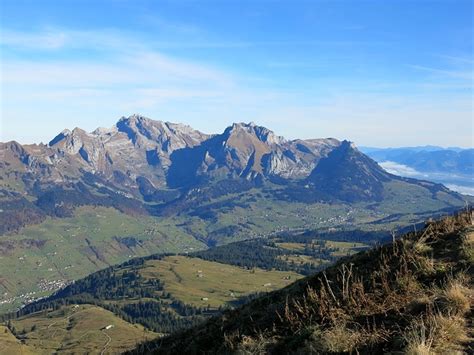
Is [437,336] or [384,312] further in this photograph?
[384,312]

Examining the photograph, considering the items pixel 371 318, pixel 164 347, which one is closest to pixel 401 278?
pixel 371 318

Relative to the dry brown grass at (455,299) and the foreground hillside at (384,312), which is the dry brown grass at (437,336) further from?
the dry brown grass at (455,299)

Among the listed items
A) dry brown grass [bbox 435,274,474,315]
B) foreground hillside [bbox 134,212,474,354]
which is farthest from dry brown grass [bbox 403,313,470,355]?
dry brown grass [bbox 435,274,474,315]

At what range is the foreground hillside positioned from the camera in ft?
38.1

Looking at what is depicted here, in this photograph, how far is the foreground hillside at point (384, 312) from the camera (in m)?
11.6

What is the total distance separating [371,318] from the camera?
13477 millimetres

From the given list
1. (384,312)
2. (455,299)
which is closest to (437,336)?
(455,299)

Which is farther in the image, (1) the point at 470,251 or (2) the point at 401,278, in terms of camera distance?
(1) the point at 470,251

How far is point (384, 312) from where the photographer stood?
44.5 feet

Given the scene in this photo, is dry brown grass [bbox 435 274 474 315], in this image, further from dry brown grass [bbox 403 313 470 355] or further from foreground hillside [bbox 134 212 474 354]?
dry brown grass [bbox 403 313 470 355]

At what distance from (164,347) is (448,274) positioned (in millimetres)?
12775

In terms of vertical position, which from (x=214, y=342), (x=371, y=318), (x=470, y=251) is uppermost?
(x=470, y=251)

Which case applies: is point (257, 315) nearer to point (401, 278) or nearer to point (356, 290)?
point (356, 290)

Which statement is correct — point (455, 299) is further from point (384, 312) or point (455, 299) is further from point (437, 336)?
point (437, 336)
